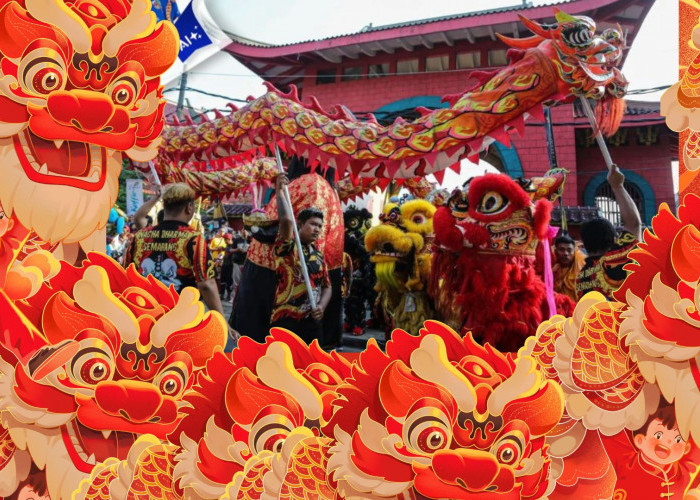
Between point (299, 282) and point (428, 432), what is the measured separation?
152 cm

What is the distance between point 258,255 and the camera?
8.04ft

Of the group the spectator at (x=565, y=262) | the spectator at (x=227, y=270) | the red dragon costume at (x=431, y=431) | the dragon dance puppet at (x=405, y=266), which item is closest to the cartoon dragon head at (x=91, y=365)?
the red dragon costume at (x=431, y=431)

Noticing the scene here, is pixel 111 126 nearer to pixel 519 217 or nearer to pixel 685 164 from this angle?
pixel 685 164

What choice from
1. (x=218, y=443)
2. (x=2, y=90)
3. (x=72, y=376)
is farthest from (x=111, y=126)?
(x=218, y=443)

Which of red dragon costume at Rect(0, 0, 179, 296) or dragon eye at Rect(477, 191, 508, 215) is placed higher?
red dragon costume at Rect(0, 0, 179, 296)

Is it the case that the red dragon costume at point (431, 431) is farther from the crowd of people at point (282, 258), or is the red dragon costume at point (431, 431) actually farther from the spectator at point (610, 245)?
the crowd of people at point (282, 258)

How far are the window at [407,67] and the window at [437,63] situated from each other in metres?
0.20

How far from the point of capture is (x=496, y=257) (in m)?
1.62

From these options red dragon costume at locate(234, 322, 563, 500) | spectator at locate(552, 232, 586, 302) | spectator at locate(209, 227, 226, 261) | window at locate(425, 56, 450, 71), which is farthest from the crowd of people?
window at locate(425, 56, 450, 71)

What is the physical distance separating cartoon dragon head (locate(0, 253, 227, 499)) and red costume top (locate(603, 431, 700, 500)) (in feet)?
2.47

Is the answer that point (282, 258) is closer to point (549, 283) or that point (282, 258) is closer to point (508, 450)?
point (549, 283)

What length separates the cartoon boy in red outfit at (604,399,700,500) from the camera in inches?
33.7

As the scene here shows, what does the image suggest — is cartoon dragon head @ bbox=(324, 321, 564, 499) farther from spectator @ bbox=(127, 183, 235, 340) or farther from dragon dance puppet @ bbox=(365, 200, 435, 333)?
dragon dance puppet @ bbox=(365, 200, 435, 333)

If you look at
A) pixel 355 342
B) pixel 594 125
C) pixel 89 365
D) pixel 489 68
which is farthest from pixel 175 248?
pixel 489 68
